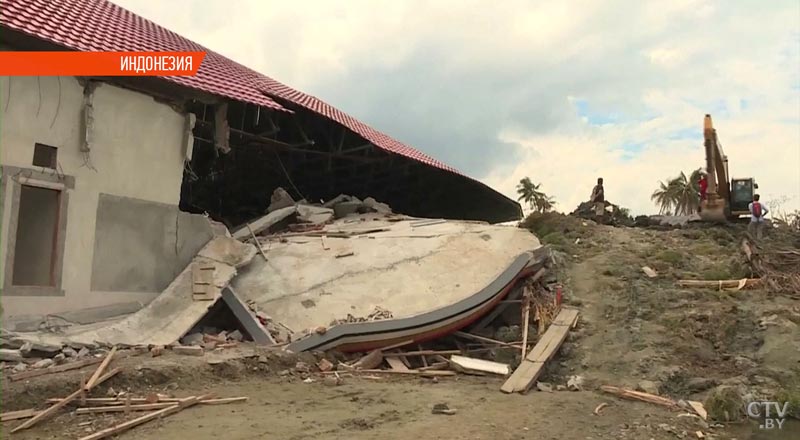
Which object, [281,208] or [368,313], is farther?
[281,208]

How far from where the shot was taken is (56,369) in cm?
723

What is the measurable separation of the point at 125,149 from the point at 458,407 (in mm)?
6340

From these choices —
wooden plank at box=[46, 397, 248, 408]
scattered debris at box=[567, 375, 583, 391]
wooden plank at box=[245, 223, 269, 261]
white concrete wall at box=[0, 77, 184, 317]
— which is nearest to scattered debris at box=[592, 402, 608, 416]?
scattered debris at box=[567, 375, 583, 391]

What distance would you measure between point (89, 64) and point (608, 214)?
15.0 meters

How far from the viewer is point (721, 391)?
7.40m

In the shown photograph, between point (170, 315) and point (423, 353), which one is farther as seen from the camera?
point (423, 353)

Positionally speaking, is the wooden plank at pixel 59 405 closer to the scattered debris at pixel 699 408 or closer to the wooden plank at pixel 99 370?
the wooden plank at pixel 99 370

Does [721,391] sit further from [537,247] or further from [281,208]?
[281,208]

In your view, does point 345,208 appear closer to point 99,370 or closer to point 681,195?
point 99,370

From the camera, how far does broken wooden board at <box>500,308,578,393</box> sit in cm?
810

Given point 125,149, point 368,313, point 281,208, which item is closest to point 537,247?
point 368,313

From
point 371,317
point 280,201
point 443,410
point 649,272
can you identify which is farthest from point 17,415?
point 649,272

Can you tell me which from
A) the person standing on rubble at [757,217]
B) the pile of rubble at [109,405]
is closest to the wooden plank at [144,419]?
the pile of rubble at [109,405]

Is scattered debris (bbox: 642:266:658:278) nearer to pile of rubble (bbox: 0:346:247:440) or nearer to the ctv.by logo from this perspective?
the ctv.by logo
